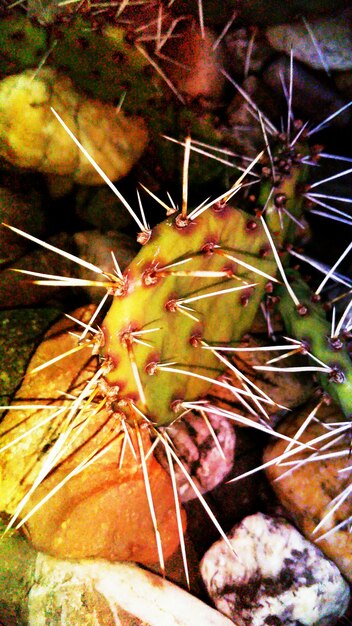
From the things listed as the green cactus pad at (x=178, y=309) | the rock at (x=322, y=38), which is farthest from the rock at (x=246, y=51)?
the green cactus pad at (x=178, y=309)

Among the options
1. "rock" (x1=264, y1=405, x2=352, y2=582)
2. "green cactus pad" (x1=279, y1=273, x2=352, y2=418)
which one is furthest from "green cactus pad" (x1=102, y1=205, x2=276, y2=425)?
"rock" (x1=264, y1=405, x2=352, y2=582)

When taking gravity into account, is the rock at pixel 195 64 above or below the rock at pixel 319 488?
above

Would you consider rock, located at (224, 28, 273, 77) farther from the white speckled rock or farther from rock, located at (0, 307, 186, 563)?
the white speckled rock

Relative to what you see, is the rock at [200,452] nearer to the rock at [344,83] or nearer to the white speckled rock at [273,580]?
the white speckled rock at [273,580]

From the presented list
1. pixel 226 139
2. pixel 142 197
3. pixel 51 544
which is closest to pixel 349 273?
pixel 226 139

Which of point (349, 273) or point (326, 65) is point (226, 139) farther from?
point (349, 273)

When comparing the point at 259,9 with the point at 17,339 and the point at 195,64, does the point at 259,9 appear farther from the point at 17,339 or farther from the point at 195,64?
the point at 17,339

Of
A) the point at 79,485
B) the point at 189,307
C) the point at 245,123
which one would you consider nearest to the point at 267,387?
the point at 189,307
